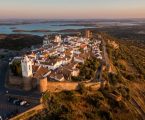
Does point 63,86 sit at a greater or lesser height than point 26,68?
lesser

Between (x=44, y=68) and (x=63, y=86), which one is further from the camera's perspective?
(x=44, y=68)

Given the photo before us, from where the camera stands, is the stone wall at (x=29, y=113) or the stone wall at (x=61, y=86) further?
the stone wall at (x=61, y=86)

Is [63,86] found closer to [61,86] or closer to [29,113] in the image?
[61,86]

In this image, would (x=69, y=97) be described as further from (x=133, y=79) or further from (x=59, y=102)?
(x=133, y=79)

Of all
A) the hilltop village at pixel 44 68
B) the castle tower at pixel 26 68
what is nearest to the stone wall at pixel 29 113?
the hilltop village at pixel 44 68

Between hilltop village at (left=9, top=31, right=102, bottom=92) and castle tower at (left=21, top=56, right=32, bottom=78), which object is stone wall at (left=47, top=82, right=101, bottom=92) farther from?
castle tower at (left=21, top=56, right=32, bottom=78)

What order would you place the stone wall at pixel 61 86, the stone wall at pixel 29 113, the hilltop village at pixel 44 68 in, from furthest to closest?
1. the hilltop village at pixel 44 68
2. the stone wall at pixel 61 86
3. the stone wall at pixel 29 113

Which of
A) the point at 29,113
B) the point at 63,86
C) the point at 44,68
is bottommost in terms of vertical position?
the point at 29,113

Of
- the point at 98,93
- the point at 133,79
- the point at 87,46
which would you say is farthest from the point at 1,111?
the point at 87,46

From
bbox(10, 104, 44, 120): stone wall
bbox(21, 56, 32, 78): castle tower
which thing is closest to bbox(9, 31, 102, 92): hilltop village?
bbox(21, 56, 32, 78): castle tower

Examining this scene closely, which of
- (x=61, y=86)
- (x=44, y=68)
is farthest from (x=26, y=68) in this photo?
(x=44, y=68)

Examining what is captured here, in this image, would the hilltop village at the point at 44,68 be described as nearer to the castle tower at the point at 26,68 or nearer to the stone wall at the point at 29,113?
the castle tower at the point at 26,68
